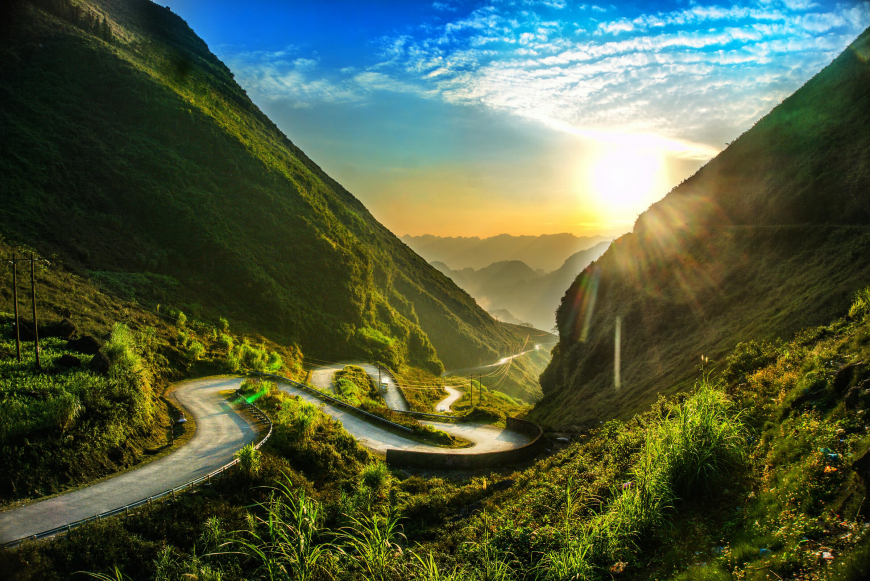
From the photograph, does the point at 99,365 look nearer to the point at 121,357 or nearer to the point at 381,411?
the point at 121,357

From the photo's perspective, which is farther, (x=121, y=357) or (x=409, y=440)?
(x=409, y=440)

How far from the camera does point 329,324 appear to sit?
197 feet

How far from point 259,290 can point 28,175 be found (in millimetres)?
26768

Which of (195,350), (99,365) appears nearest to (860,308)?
(99,365)

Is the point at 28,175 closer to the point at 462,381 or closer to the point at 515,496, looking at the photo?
the point at 515,496

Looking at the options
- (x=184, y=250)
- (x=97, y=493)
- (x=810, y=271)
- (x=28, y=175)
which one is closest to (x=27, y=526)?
(x=97, y=493)

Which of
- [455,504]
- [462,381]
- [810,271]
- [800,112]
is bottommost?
[462,381]

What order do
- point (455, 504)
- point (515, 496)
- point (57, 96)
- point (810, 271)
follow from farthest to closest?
1. point (57, 96)
2. point (810, 271)
3. point (455, 504)
4. point (515, 496)

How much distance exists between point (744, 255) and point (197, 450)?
3038 centimetres

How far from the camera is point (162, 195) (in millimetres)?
54031

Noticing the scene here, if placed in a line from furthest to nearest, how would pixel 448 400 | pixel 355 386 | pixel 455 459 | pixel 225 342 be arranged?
pixel 448 400 < pixel 355 386 < pixel 225 342 < pixel 455 459

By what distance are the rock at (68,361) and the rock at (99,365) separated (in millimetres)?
503

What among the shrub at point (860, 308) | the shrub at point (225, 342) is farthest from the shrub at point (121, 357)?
the shrub at point (860, 308)

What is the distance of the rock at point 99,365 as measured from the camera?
A: 54.1 ft
